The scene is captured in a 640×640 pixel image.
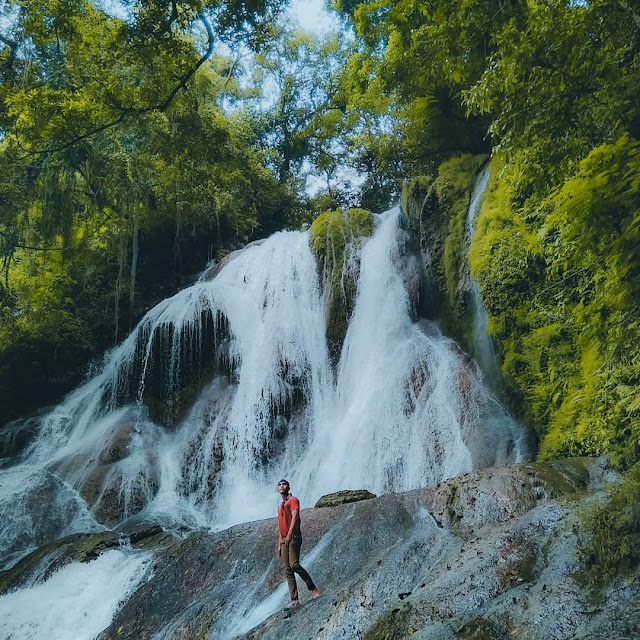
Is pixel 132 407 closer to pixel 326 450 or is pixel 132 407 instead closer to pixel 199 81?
pixel 326 450

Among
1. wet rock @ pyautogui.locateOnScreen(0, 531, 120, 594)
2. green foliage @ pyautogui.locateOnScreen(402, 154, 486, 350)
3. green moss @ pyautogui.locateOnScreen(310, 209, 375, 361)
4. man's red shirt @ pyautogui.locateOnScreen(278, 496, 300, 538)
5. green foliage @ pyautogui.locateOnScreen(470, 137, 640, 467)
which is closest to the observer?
green foliage @ pyautogui.locateOnScreen(470, 137, 640, 467)

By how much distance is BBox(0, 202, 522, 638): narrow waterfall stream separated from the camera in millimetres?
9578

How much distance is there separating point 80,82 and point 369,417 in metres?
11.0

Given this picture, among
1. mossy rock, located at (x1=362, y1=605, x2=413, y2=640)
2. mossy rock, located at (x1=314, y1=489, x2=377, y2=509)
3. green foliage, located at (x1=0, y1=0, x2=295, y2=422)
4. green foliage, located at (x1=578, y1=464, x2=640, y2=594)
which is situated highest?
green foliage, located at (x1=0, y1=0, x2=295, y2=422)

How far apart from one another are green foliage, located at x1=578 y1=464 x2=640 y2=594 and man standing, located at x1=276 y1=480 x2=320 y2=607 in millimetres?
2404

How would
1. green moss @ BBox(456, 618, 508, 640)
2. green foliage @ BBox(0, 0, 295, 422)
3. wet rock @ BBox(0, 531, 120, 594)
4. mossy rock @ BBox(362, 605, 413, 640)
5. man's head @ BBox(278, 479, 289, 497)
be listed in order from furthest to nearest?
green foliage @ BBox(0, 0, 295, 422) → wet rock @ BBox(0, 531, 120, 594) → man's head @ BBox(278, 479, 289, 497) → mossy rock @ BBox(362, 605, 413, 640) → green moss @ BBox(456, 618, 508, 640)

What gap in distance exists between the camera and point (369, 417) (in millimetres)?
10477

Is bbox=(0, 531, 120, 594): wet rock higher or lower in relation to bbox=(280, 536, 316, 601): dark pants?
lower

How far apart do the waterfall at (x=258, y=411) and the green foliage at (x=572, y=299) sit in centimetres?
111

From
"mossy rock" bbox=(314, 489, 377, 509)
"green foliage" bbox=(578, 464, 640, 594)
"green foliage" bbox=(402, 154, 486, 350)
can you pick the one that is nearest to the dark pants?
"green foliage" bbox=(578, 464, 640, 594)

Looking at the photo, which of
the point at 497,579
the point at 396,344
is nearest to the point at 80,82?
the point at 396,344

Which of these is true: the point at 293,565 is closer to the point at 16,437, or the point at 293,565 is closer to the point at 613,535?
the point at 613,535

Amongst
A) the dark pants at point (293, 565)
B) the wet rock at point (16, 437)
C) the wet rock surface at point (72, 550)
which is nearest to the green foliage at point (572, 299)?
the dark pants at point (293, 565)

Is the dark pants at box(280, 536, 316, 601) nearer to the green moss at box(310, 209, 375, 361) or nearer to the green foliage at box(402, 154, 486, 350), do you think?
the green foliage at box(402, 154, 486, 350)
